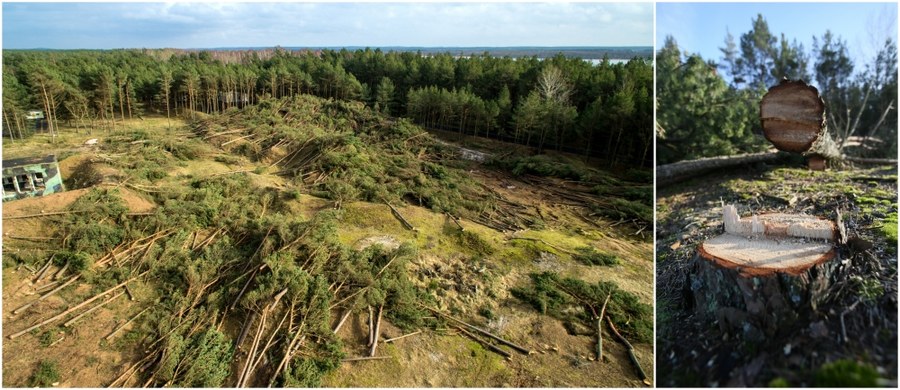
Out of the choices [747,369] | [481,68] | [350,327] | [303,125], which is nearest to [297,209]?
[350,327]

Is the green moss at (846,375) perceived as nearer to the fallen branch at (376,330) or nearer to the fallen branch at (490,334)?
the fallen branch at (490,334)

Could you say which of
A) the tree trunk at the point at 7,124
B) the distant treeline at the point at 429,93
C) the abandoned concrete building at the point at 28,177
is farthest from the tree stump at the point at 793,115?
the tree trunk at the point at 7,124

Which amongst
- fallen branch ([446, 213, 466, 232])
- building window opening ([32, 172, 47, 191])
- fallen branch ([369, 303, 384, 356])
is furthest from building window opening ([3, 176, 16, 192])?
fallen branch ([446, 213, 466, 232])

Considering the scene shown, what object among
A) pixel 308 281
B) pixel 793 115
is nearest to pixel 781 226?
pixel 793 115

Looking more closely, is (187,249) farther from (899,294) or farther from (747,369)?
(899,294)

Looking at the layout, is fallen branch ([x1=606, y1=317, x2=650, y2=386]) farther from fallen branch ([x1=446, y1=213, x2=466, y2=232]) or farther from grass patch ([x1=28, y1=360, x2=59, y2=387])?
grass patch ([x1=28, y1=360, x2=59, y2=387])

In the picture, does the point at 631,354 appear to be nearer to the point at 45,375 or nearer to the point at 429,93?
the point at 45,375
